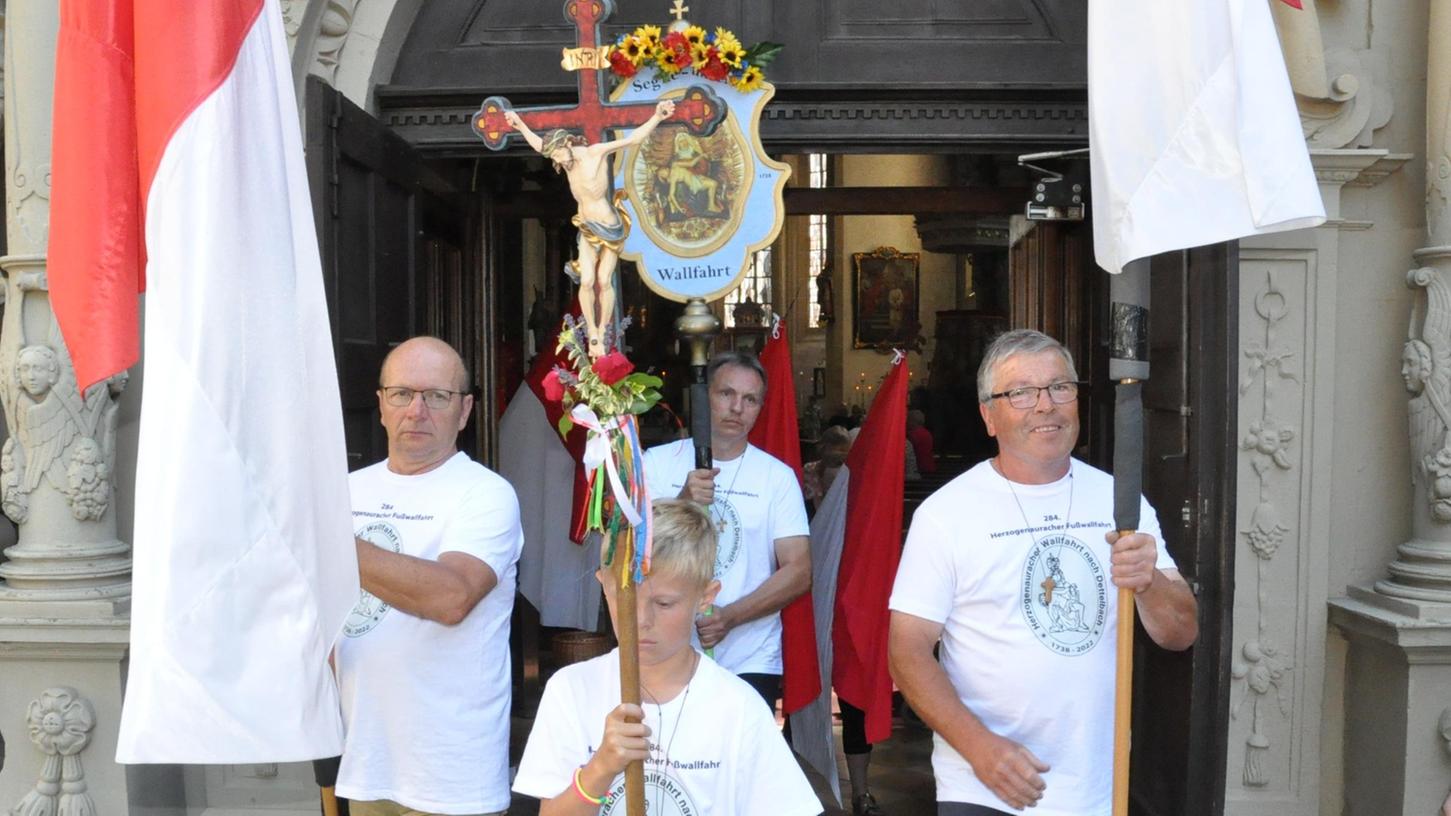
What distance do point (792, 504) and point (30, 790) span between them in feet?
8.48

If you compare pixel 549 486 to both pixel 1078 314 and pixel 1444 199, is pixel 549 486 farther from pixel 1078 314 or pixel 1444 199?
pixel 1444 199

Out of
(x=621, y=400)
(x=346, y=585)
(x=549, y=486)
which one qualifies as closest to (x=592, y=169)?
(x=621, y=400)

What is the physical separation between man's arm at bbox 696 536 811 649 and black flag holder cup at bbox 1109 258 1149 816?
135 cm

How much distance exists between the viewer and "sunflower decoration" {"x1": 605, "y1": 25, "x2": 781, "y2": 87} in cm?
413

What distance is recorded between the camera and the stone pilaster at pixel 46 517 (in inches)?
175

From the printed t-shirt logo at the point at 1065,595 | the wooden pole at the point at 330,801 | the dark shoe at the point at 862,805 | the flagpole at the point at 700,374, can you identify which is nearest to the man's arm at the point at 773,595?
the flagpole at the point at 700,374

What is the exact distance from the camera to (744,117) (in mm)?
4305

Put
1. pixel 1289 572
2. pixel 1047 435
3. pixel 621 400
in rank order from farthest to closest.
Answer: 1. pixel 1289 572
2. pixel 1047 435
3. pixel 621 400

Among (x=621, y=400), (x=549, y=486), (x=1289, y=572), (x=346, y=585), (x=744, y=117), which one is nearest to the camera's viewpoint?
(x=621, y=400)

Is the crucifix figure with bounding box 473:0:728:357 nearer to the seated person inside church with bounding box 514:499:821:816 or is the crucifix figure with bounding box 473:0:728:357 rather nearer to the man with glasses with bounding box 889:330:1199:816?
the seated person inside church with bounding box 514:499:821:816

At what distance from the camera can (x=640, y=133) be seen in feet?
11.0

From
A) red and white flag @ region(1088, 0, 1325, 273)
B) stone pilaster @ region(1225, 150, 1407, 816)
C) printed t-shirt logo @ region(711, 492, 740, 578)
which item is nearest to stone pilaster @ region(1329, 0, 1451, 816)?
stone pilaster @ region(1225, 150, 1407, 816)

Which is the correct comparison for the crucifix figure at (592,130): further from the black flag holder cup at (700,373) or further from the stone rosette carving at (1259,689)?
the stone rosette carving at (1259,689)

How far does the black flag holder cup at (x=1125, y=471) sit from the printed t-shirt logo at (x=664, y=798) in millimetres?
914
